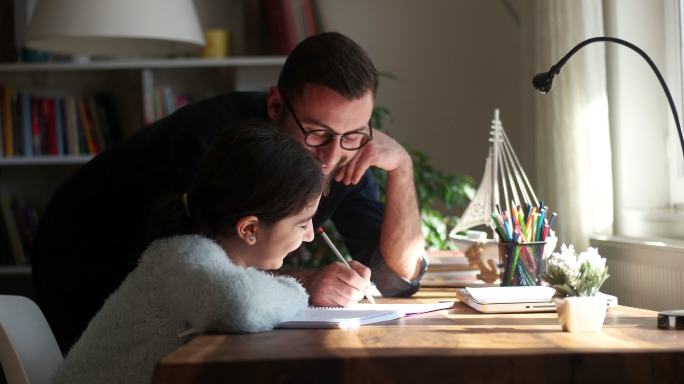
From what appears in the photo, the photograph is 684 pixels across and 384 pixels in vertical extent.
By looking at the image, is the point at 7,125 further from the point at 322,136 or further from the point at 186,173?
the point at 322,136

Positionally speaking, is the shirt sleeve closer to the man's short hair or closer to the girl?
the man's short hair

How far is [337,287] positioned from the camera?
1.75 metres

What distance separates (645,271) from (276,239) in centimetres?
92

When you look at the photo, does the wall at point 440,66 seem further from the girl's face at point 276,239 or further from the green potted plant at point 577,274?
the girl's face at point 276,239

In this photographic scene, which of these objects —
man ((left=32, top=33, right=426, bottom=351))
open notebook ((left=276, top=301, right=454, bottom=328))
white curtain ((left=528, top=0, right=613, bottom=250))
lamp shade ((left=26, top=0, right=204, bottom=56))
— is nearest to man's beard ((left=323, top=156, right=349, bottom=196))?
man ((left=32, top=33, right=426, bottom=351))

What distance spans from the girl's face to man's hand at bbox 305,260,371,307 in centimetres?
16

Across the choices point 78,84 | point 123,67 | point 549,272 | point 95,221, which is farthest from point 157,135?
point 78,84

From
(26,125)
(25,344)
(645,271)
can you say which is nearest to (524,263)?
(645,271)

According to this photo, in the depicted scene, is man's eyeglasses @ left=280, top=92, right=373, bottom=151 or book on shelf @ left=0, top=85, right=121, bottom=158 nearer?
man's eyeglasses @ left=280, top=92, right=373, bottom=151

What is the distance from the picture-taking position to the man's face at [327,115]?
1887 mm

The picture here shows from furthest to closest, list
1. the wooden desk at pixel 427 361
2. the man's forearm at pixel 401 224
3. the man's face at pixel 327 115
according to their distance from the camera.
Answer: the man's forearm at pixel 401 224, the man's face at pixel 327 115, the wooden desk at pixel 427 361

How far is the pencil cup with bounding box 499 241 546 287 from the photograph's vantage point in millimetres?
1953

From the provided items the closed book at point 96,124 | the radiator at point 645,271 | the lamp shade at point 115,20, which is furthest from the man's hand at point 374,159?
the closed book at point 96,124

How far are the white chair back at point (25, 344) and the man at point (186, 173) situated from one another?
0.71ft
